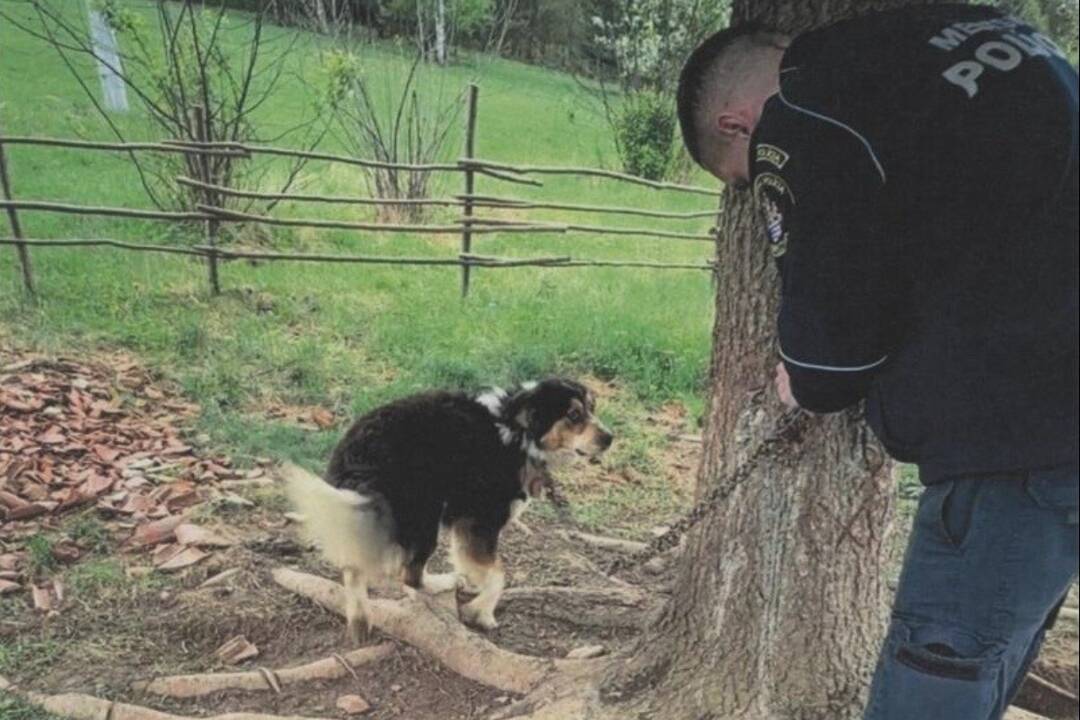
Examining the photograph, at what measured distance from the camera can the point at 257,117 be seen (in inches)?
289

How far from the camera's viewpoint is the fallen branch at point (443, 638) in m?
2.91

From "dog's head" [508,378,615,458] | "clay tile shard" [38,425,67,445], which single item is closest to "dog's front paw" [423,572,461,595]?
"dog's head" [508,378,615,458]

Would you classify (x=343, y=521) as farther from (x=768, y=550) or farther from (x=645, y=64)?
(x=645, y=64)

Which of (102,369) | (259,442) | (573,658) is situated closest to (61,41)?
(102,369)

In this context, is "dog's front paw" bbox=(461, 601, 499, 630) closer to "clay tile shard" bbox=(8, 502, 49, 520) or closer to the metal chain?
the metal chain

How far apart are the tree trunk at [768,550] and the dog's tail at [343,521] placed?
1.09 m

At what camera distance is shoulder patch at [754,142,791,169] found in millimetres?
1554

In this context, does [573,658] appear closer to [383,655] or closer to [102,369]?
[383,655]

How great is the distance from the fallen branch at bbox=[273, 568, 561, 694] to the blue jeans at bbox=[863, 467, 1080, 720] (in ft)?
4.62

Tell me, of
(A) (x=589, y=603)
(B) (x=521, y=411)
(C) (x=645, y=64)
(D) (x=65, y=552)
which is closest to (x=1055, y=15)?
(B) (x=521, y=411)

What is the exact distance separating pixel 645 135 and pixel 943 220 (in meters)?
8.76

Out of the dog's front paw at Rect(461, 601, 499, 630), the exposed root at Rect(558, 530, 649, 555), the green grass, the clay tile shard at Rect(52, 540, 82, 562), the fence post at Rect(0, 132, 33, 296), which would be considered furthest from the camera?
the fence post at Rect(0, 132, 33, 296)

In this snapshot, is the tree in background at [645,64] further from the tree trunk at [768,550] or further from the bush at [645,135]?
the tree trunk at [768,550]

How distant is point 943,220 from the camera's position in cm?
146
